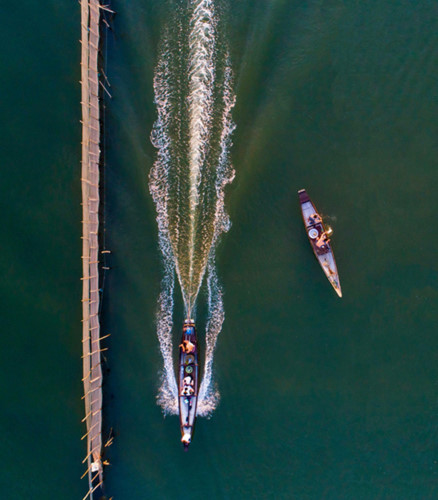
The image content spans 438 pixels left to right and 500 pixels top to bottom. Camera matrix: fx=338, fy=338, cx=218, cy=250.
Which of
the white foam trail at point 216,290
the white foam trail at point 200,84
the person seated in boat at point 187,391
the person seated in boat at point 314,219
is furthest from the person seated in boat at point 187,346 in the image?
the person seated in boat at point 314,219

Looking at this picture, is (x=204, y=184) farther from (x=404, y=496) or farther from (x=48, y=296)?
(x=404, y=496)

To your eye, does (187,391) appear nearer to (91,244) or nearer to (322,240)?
(91,244)

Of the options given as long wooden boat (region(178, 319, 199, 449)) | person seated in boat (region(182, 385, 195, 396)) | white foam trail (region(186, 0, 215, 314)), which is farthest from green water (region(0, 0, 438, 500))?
person seated in boat (region(182, 385, 195, 396))

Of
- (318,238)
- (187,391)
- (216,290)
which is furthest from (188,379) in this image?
(318,238)

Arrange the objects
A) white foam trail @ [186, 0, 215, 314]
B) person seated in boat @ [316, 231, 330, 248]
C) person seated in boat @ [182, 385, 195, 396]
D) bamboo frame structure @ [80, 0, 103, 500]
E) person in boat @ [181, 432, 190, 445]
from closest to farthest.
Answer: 1. bamboo frame structure @ [80, 0, 103, 500]
2. person seated in boat @ [316, 231, 330, 248]
3. person in boat @ [181, 432, 190, 445]
4. person seated in boat @ [182, 385, 195, 396]
5. white foam trail @ [186, 0, 215, 314]

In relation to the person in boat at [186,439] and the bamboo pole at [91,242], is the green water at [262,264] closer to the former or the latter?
the bamboo pole at [91,242]

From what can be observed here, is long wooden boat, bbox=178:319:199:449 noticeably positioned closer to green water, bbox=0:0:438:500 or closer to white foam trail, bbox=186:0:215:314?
green water, bbox=0:0:438:500

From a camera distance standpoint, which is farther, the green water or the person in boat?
the green water
